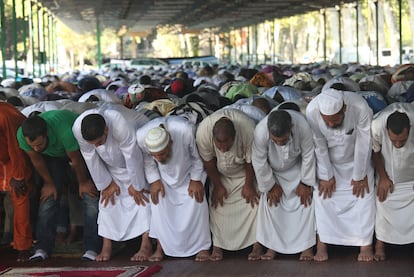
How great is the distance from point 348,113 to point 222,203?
1486mm

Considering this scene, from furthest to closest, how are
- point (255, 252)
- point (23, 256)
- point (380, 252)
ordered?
point (23, 256), point (255, 252), point (380, 252)

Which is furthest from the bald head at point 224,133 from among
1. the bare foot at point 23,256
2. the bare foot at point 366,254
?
the bare foot at point 23,256

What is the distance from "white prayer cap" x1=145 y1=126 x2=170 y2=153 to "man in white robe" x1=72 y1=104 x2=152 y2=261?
310 millimetres

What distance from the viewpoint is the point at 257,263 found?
7820mm

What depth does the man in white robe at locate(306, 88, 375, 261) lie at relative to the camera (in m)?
7.49

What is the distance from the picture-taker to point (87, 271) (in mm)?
7664

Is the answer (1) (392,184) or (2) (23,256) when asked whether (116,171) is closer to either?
(2) (23,256)

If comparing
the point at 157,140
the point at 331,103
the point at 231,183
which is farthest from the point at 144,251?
the point at 331,103

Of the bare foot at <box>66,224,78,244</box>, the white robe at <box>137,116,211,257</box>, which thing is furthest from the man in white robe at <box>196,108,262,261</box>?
the bare foot at <box>66,224,78,244</box>

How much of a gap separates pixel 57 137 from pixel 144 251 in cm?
135

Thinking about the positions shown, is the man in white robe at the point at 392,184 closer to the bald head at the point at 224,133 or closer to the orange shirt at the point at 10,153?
the bald head at the point at 224,133

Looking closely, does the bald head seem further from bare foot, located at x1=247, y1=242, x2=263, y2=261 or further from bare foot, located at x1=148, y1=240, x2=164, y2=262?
bare foot, located at x1=148, y1=240, x2=164, y2=262

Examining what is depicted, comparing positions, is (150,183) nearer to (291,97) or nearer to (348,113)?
(348,113)

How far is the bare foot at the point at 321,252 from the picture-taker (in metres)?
7.73
